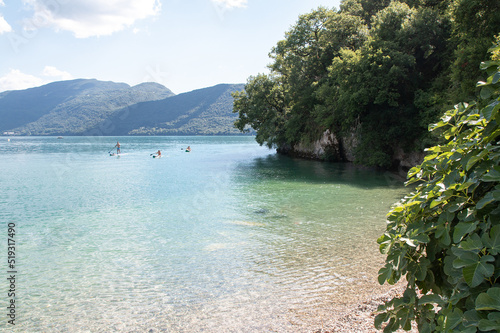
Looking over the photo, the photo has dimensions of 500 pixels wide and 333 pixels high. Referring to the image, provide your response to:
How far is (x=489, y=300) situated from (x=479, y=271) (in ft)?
0.63

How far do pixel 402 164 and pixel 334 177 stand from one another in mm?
Result: 7048

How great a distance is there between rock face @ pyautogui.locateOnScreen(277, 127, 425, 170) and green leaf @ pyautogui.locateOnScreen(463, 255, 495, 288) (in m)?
28.8

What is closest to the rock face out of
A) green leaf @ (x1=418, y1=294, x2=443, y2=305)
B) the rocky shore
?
the rocky shore

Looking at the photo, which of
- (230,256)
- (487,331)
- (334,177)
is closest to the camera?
(487,331)

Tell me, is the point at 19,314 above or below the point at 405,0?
below

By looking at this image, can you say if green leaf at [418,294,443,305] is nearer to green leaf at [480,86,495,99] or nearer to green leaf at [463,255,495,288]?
green leaf at [463,255,495,288]

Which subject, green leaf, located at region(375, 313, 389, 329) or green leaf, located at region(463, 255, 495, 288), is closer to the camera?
green leaf, located at region(463, 255, 495, 288)

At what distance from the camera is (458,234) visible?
2.27 m

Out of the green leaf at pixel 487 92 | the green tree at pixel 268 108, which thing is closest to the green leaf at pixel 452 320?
the green leaf at pixel 487 92

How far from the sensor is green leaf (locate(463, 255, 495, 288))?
2.01 meters

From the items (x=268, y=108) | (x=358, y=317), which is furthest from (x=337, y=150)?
(x=358, y=317)

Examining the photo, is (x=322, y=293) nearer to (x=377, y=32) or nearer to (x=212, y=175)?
(x=212, y=175)

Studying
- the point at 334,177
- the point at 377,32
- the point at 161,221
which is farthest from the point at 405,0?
the point at 161,221

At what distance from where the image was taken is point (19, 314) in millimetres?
7258
